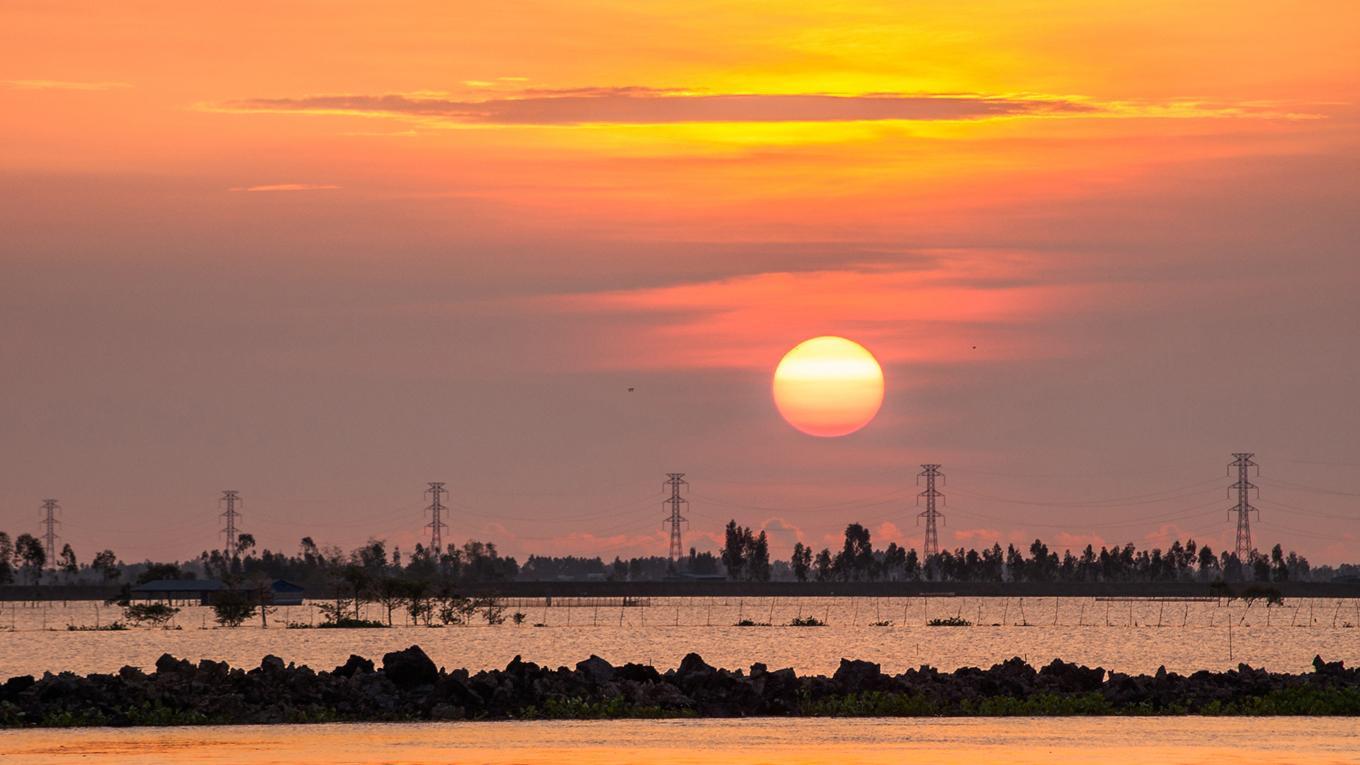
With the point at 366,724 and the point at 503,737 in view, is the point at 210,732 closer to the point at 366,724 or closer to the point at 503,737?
the point at 366,724

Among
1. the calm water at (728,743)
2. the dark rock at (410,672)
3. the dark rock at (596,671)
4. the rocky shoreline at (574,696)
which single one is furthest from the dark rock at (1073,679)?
the dark rock at (410,672)

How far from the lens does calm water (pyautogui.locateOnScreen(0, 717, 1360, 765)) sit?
47281 mm

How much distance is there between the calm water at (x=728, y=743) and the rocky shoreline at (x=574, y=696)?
2098 millimetres

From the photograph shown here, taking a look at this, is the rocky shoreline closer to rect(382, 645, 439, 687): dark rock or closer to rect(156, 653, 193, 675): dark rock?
rect(382, 645, 439, 687): dark rock

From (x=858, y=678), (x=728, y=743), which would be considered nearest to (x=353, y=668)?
(x=858, y=678)

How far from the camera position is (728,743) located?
51312 mm

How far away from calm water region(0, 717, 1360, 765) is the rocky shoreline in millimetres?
2098

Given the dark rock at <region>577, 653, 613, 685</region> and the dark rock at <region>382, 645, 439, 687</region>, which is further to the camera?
the dark rock at <region>577, 653, 613, 685</region>

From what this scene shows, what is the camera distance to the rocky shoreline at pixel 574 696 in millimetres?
58750

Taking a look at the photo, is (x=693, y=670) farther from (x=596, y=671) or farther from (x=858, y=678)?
(x=858, y=678)

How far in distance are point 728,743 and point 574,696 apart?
1219 cm

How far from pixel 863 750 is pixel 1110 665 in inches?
3722

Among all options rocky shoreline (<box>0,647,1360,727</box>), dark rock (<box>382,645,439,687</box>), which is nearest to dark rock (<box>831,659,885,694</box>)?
rocky shoreline (<box>0,647,1360,727</box>)

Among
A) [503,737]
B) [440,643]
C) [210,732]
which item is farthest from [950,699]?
[440,643]
